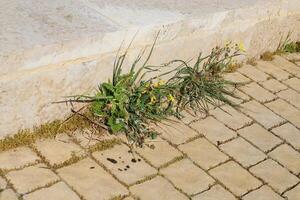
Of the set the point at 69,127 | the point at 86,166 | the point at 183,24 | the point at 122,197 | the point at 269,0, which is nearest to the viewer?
the point at 122,197

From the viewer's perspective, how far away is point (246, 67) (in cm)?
464

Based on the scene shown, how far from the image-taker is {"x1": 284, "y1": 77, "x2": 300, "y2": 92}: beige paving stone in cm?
448

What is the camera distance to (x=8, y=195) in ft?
8.88

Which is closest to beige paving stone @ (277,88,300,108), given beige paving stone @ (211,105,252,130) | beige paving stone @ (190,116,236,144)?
Answer: beige paving stone @ (211,105,252,130)

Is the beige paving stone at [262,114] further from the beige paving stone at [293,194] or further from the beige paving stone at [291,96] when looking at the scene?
the beige paving stone at [293,194]

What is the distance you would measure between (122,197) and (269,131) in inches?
59.0

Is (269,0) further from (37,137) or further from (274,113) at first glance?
(37,137)

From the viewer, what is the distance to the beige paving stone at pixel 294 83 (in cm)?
448

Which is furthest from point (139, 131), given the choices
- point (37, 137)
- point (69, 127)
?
point (37, 137)

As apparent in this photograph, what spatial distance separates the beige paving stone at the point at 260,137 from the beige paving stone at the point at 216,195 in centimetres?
64

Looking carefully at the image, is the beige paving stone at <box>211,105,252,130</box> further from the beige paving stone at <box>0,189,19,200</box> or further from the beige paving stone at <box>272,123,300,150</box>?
the beige paving stone at <box>0,189,19,200</box>

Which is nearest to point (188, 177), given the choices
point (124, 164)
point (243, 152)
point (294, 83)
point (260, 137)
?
point (124, 164)

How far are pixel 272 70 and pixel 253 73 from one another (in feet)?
0.87

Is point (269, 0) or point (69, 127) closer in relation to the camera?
point (69, 127)
